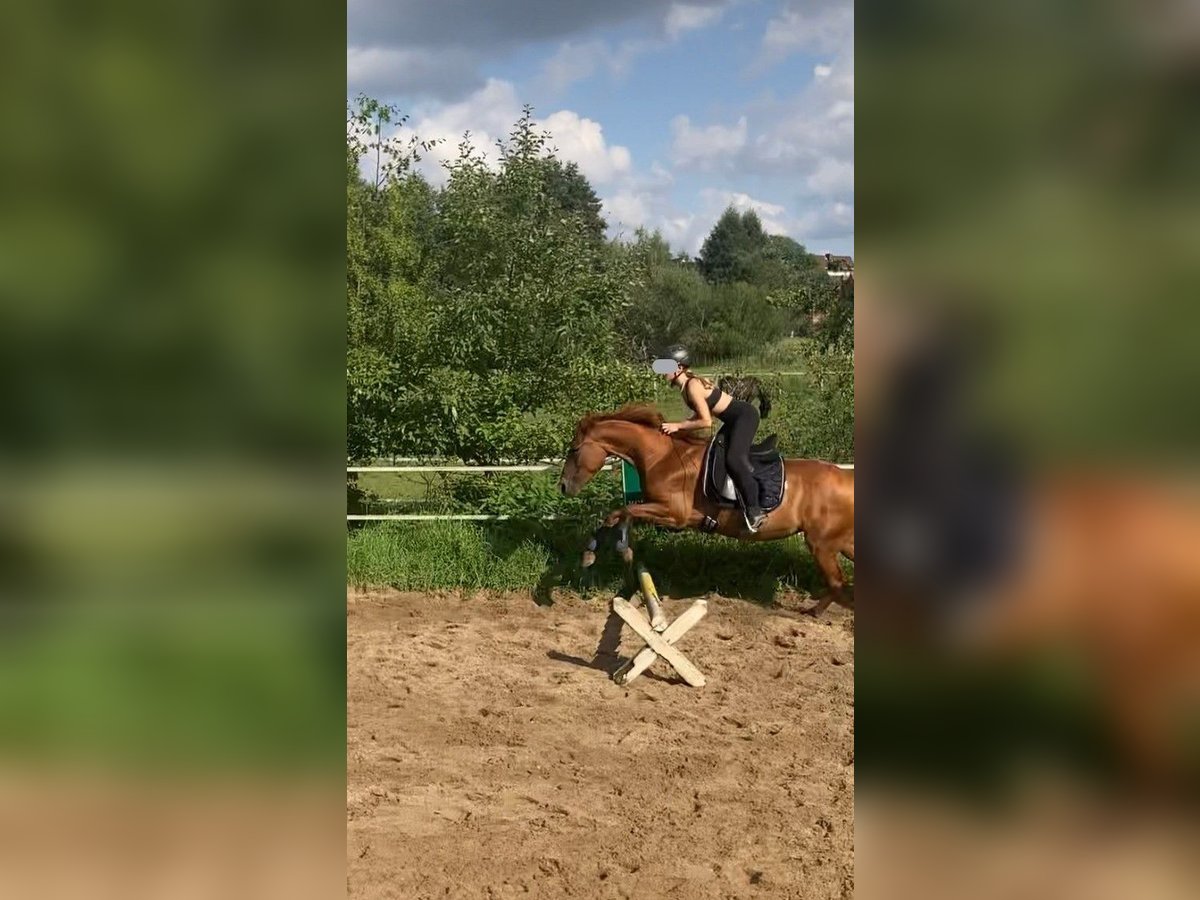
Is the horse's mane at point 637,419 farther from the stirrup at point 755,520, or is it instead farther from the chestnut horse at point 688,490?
the stirrup at point 755,520

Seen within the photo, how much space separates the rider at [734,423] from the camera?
7.59m

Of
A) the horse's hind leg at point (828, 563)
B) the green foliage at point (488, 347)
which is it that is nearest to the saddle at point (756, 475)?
the horse's hind leg at point (828, 563)

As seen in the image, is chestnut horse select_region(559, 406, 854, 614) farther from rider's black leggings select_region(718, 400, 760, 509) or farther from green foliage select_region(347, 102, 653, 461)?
green foliage select_region(347, 102, 653, 461)

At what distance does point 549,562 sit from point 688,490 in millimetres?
1647
